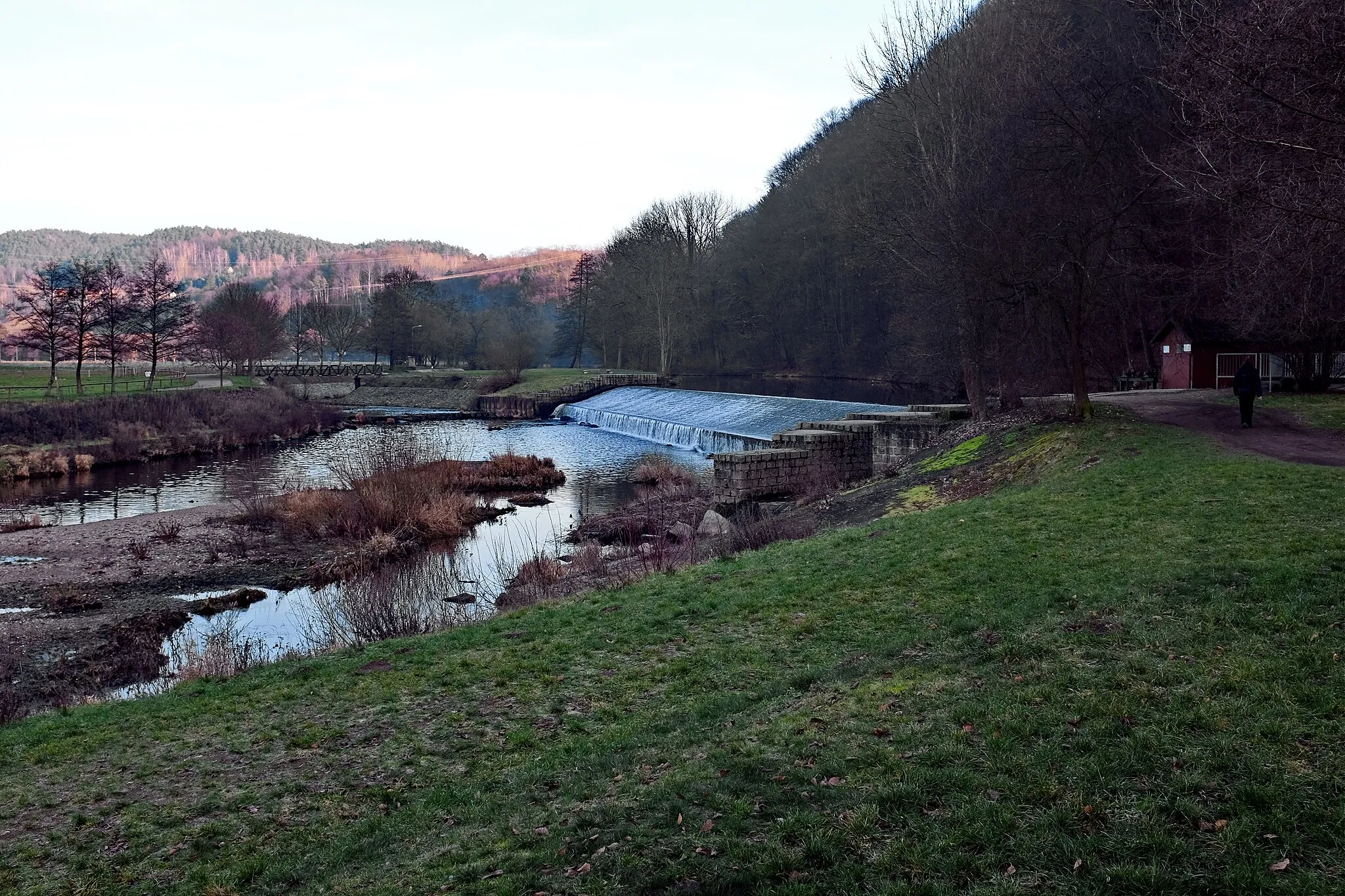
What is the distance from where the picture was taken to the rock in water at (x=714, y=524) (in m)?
19.3

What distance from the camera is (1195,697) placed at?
5.97 metres

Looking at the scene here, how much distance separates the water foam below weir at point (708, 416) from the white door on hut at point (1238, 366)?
9.88 metres

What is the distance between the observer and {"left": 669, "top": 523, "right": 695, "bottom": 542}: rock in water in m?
19.4

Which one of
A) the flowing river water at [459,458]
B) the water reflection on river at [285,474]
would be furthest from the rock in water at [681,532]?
the water reflection on river at [285,474]

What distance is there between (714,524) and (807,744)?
13664 millimetres

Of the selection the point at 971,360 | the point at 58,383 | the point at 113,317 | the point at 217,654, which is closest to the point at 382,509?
the point at 217,654

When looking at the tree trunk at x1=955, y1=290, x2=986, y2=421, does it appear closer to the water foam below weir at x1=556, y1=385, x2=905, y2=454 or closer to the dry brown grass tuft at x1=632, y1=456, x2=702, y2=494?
the water foam below weir at x1=556, y1=385, x2=905, y2=454

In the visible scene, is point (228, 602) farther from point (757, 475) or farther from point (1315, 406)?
point (1315, 406)

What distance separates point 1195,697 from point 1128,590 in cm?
260

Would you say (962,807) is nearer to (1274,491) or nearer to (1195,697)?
(1195,697)

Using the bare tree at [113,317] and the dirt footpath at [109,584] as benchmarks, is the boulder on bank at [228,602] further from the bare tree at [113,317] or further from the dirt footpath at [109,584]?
the bare tree at [113,317]

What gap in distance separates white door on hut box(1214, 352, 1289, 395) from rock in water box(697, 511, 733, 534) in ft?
58.9

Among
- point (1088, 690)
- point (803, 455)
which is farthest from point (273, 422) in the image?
point (1088, 690)

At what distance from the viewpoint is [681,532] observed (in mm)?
19984
